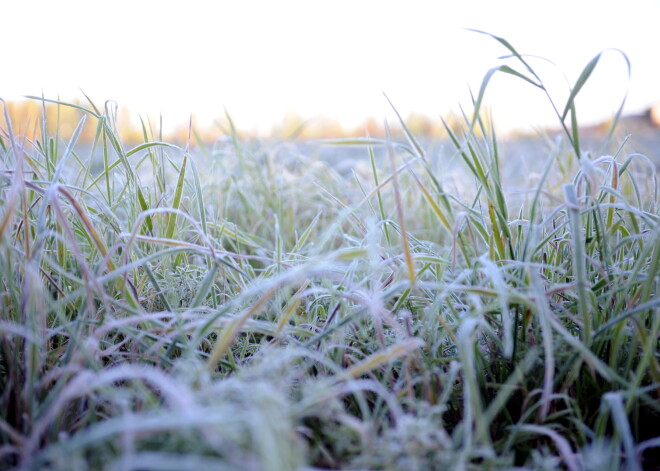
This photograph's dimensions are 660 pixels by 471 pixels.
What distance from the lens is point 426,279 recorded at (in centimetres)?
97

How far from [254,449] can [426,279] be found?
59 cm

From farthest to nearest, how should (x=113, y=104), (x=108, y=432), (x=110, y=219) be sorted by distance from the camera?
(x=113, y=104), (x=110, y=219), (x=108, y=432)

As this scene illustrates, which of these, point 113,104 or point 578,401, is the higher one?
point 113,104

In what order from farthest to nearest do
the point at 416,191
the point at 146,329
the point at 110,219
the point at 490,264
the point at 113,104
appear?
the point at 416,191 → the point at 113,104 → the point at 110,219 → the point at 146,329 → the point at 490,264

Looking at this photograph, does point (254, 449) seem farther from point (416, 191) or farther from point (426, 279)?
point (416, 191)

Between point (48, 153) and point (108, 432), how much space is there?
2.40ft

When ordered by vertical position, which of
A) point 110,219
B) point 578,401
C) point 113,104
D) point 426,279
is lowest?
point 578,401

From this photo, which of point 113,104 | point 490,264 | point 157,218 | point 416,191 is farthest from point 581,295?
point 416,191

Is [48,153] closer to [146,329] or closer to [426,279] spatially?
[146,329]

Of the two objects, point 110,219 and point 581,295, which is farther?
point 110,219

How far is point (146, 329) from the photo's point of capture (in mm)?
750

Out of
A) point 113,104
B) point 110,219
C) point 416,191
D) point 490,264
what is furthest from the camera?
point 416,191

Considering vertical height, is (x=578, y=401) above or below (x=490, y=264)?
below

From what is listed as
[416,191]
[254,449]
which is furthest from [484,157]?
[416,191]
